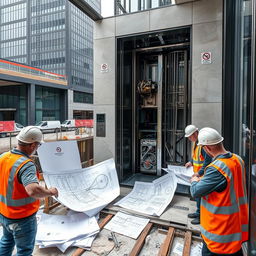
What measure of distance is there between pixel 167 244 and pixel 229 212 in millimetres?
1029

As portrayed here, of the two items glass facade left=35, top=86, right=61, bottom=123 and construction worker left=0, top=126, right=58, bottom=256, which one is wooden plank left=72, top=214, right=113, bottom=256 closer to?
construction worker left=0, top=126, right=58, bottom=256

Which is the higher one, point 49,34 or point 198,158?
point 49,34

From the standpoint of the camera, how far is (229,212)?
4.38 feet

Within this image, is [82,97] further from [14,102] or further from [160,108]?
[160,108]

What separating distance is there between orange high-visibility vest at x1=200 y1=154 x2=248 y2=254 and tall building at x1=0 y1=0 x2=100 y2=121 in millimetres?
30594

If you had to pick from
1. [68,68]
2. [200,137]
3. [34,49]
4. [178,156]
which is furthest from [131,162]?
[34,49]

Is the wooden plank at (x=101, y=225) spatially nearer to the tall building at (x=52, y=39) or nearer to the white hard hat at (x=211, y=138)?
the white hard hat at (x=211, y=138)

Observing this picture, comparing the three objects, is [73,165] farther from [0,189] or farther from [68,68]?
[68,68]

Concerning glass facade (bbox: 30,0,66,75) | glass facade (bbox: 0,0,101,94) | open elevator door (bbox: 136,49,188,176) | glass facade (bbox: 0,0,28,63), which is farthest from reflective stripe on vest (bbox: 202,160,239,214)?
glass facade (bbox: 0,0,28,63)

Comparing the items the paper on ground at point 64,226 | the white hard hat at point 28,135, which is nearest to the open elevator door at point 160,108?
the paper on ground at point 64,226

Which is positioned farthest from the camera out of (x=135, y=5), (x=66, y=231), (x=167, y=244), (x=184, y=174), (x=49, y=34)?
(x=49, y=34)

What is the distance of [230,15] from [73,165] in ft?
11.3

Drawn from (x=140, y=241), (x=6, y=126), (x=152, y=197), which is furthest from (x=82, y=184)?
(x=6, y=126)

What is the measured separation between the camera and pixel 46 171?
271cm
